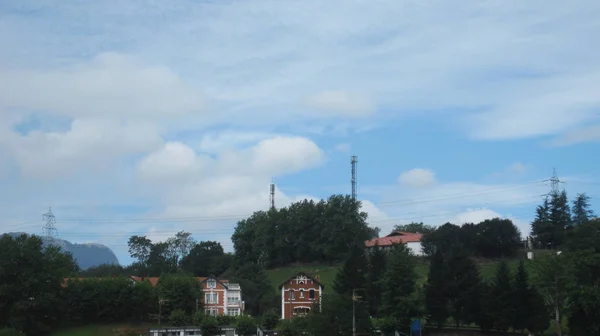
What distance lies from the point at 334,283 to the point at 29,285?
36.2 m

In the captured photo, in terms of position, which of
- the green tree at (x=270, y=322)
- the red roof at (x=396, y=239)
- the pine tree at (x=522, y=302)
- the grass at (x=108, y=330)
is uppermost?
A: the red roof at (x=396, y=239)

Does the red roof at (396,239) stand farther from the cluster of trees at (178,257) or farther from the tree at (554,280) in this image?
the tree at (554,280)

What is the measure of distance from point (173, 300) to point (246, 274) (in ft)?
57.9

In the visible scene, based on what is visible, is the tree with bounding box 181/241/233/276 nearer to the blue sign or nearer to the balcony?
the balcony

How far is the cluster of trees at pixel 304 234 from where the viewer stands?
127750mm

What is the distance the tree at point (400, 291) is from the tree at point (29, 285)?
130ft

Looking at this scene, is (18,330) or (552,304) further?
(18,330)

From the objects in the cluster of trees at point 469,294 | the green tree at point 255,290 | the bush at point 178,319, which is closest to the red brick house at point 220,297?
the green tree at point 255,290

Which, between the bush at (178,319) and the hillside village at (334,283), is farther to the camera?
the bush at (178,319)

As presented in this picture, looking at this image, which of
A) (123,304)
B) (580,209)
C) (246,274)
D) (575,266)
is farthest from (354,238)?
(575,266)

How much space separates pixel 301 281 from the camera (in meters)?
91.0

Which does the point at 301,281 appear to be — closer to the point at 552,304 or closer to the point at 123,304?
the point at 123,304

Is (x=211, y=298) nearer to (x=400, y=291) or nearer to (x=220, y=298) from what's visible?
(x=220, y=298)

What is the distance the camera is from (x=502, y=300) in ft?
209
